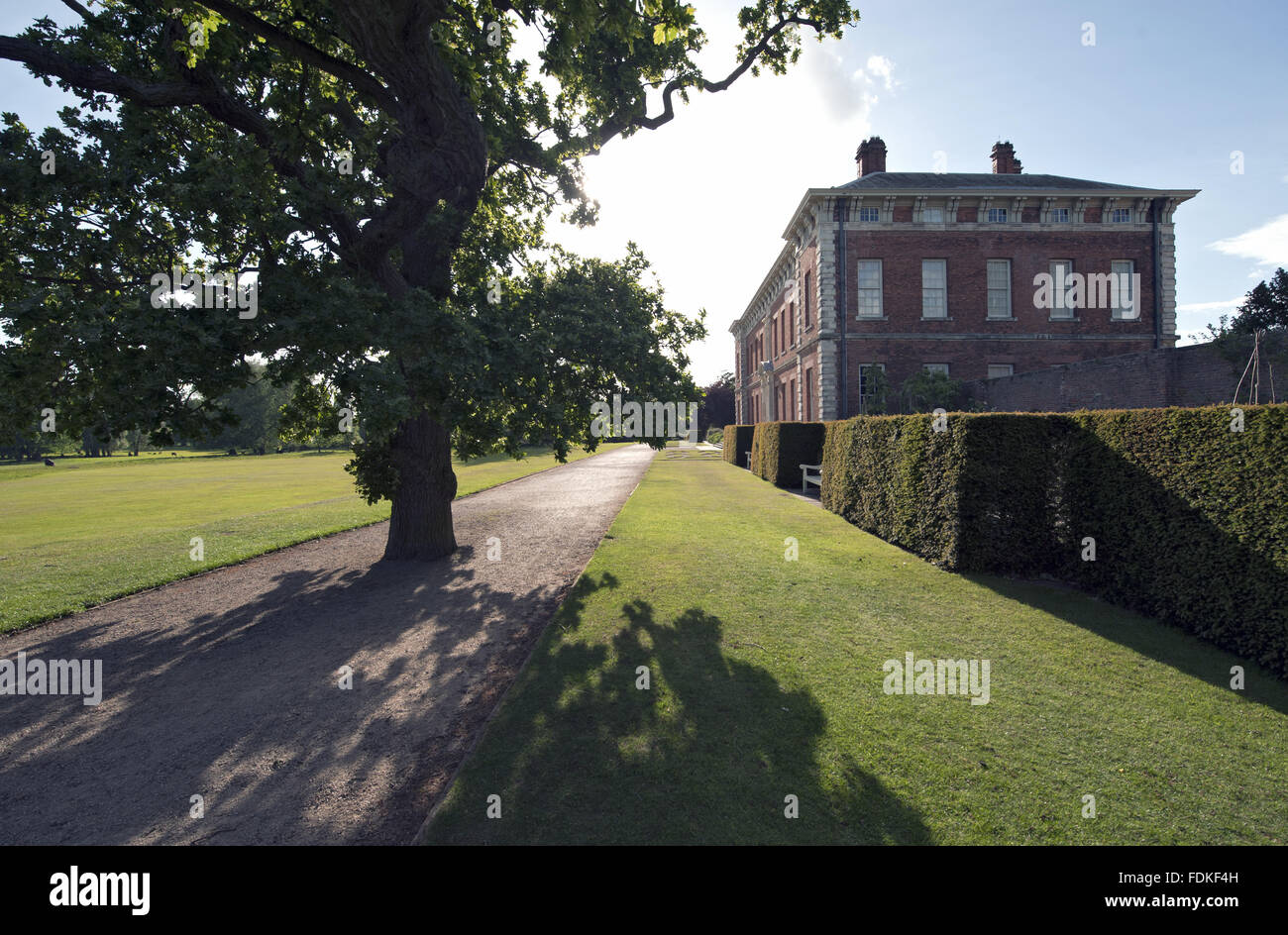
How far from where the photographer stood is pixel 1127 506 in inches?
255

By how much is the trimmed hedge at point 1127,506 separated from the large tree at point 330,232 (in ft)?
16.4

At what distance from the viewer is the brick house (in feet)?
89.1

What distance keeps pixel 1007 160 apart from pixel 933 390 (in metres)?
18.2

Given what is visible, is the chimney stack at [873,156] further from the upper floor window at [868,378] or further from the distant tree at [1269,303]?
the distant tree at [1269,303]

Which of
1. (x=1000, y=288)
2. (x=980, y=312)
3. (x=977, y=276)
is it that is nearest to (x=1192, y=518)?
(x=980, y=312)

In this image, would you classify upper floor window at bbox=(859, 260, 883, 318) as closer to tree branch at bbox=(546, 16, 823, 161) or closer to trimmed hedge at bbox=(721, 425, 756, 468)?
trimmed hedge at bbox=(721, 425, 756, 468)

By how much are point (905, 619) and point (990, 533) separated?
9.23 feet

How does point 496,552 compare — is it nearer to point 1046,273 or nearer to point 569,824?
point 569,824

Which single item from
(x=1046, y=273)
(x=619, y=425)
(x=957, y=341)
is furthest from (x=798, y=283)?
(x=619, y=425)

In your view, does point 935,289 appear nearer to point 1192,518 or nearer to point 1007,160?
point 1007,160

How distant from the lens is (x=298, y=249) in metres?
7.57

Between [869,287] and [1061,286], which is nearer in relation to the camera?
[869,287]

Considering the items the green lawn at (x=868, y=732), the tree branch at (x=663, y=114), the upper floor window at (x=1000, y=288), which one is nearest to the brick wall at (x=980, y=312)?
the upper floor window at (x=1000, y=288)

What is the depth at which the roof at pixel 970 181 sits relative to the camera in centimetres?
2764
